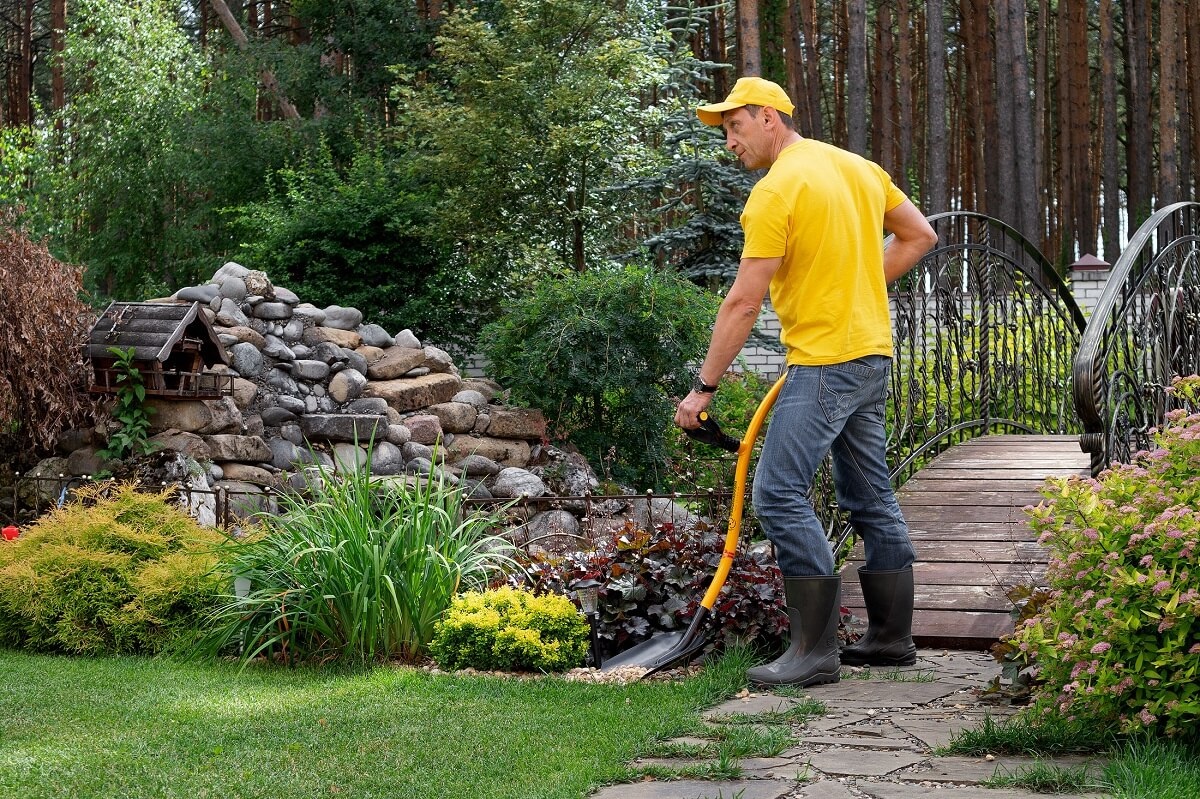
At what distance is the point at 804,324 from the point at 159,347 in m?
5.87

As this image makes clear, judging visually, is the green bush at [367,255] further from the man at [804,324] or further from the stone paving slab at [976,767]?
the stone paving slab at [976,767]

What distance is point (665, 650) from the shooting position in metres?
4.50

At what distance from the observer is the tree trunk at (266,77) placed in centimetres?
1820

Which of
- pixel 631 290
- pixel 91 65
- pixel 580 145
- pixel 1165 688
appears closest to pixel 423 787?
pixel 1165 688

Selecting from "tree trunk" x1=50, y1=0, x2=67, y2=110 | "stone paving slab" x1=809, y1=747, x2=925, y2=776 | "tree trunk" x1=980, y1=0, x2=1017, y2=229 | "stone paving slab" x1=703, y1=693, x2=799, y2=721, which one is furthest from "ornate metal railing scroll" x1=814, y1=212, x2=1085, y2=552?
"tree trunk" x1=50, y1=0, x2=67, y2=110

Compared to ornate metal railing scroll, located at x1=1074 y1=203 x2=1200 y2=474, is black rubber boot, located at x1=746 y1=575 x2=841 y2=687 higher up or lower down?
lower down

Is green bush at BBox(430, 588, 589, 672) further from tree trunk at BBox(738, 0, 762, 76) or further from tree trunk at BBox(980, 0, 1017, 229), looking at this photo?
tree trunk at BBox(980, 0, 1017, 229)

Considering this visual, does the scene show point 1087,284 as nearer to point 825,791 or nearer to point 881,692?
point 881,692

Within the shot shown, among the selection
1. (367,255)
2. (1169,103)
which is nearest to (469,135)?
(367,255)

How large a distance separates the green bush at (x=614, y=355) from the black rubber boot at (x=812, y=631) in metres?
5.82

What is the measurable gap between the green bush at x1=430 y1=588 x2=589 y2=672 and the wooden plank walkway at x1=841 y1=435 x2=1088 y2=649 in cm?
121

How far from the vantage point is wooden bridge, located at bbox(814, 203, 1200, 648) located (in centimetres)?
486

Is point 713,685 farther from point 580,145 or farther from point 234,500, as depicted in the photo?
point 580,145

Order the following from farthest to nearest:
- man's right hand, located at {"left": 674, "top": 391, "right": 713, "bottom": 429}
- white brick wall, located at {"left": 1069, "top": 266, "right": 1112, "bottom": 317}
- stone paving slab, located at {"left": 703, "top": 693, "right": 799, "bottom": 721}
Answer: white brick wall, located at {"left": 1069, "top": 266, "right": 1112, "bottom": 317} < man's right hand, located at {"left": 674, "top": 391, "right": 713, "bottom": 429} < stone paving slab, located at {"left": 703, "top": 693, "right": 799, "bottom": 721}
